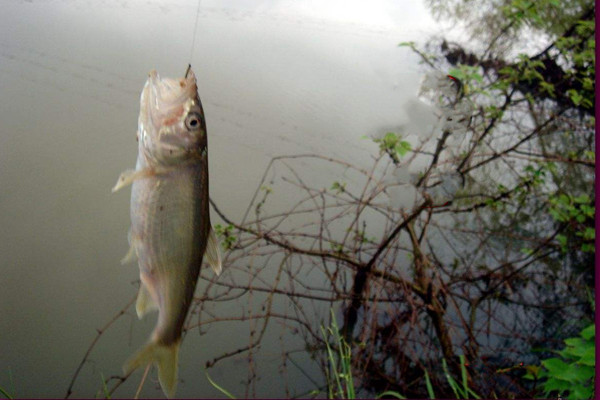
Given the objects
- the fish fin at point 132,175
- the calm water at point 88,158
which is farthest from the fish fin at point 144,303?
the calm water at point 88,158

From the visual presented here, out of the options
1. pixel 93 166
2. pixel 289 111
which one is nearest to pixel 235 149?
pixel 289 111

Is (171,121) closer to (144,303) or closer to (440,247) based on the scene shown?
(144,303)

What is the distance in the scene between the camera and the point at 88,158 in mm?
1239

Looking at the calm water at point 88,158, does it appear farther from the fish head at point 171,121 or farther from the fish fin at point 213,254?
the fish fin at point 213,254

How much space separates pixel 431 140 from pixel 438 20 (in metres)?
0.93

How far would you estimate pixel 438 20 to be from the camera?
8.17 feet

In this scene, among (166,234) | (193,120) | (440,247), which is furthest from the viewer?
(440,247)

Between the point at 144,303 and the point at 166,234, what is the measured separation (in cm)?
10

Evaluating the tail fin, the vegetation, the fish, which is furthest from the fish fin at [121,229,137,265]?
the vegetation

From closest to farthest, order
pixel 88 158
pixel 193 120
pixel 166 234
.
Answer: pixel 166 234 → pixel 193 120 → pixel 88 158

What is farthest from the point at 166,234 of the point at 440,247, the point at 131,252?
the point at 440,247

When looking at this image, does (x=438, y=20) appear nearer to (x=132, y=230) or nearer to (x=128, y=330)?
(x=128, y=330)

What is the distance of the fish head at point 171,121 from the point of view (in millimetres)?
661

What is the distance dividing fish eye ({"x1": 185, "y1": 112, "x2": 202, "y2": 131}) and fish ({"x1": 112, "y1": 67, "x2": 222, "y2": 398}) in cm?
5
